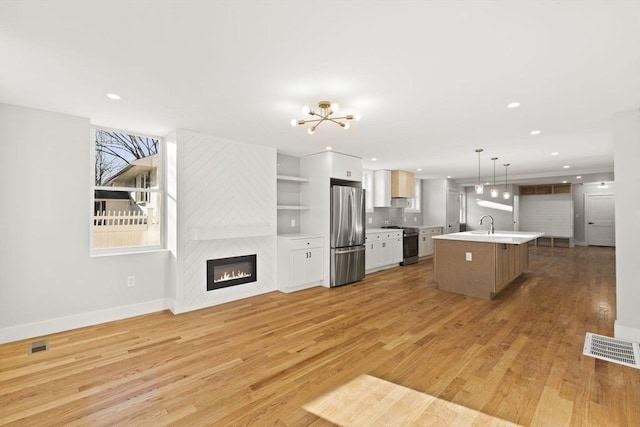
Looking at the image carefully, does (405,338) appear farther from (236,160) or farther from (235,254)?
(236,160)

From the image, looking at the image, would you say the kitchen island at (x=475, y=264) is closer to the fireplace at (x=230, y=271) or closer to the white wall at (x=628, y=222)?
the white wall at (x=628, y=222)

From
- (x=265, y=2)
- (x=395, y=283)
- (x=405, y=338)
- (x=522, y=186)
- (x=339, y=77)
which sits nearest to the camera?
(x=265, y=2)

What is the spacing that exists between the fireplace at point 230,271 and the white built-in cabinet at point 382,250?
2.61 metres

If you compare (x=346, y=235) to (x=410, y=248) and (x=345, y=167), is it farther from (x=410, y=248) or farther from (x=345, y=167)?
(x=410, y=248)

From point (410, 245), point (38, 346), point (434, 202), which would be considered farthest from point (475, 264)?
point (38, 346)

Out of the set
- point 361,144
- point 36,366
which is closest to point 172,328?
point 36,366

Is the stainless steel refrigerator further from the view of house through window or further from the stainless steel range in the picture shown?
the view of house through window

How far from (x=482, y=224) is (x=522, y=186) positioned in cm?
213

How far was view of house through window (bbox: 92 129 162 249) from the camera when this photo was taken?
152 inches

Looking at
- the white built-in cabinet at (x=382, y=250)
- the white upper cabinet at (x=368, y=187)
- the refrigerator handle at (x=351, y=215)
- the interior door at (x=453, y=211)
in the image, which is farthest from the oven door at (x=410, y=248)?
the refrigerator handle at (x=351, y=215)

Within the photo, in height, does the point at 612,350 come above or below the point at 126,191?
below

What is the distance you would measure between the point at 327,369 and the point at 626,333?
3329 millimetres

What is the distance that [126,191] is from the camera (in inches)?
160

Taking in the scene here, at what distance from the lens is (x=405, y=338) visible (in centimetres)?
315
